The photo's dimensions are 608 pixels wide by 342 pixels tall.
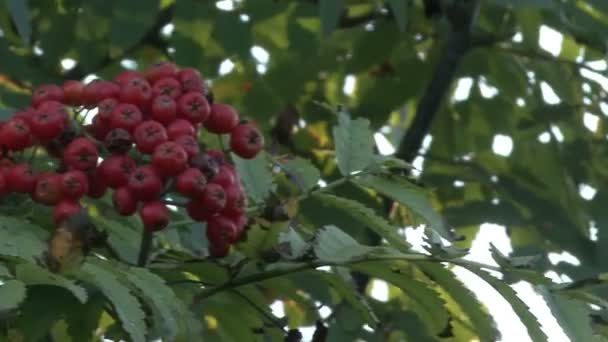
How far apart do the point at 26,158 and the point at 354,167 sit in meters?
0.39

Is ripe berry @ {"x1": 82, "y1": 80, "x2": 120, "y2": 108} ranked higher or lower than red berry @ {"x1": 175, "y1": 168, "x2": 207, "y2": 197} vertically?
higher

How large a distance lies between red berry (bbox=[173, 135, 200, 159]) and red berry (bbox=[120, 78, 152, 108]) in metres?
0.07

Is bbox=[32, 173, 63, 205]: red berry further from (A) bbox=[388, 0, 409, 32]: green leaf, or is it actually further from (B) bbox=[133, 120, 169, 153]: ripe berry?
(A) bbox=[388, 0, 409, 32]: green leaf

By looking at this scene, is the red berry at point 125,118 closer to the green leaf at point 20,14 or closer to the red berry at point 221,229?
the red berry at point 221,229

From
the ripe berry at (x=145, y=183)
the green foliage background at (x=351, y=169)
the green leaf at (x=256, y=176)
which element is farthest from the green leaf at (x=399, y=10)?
the ripe berry at (x=145, y=183)

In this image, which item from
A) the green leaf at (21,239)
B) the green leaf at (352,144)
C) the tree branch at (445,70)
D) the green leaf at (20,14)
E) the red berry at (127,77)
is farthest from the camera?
the tree branch at (445,70)

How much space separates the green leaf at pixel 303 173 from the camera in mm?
1674

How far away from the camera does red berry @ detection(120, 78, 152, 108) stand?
155cm

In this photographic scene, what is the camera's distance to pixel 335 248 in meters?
1.46

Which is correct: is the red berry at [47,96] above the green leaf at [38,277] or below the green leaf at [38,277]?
above

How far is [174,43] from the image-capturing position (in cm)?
266

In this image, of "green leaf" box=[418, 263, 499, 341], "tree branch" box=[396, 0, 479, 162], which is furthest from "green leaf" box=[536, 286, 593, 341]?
"tree branch" box=[396, 0, 479, 162]

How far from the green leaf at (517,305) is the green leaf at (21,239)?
0.45 meters

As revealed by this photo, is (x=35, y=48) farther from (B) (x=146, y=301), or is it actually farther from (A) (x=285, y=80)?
(B) (x=146, y=301)
